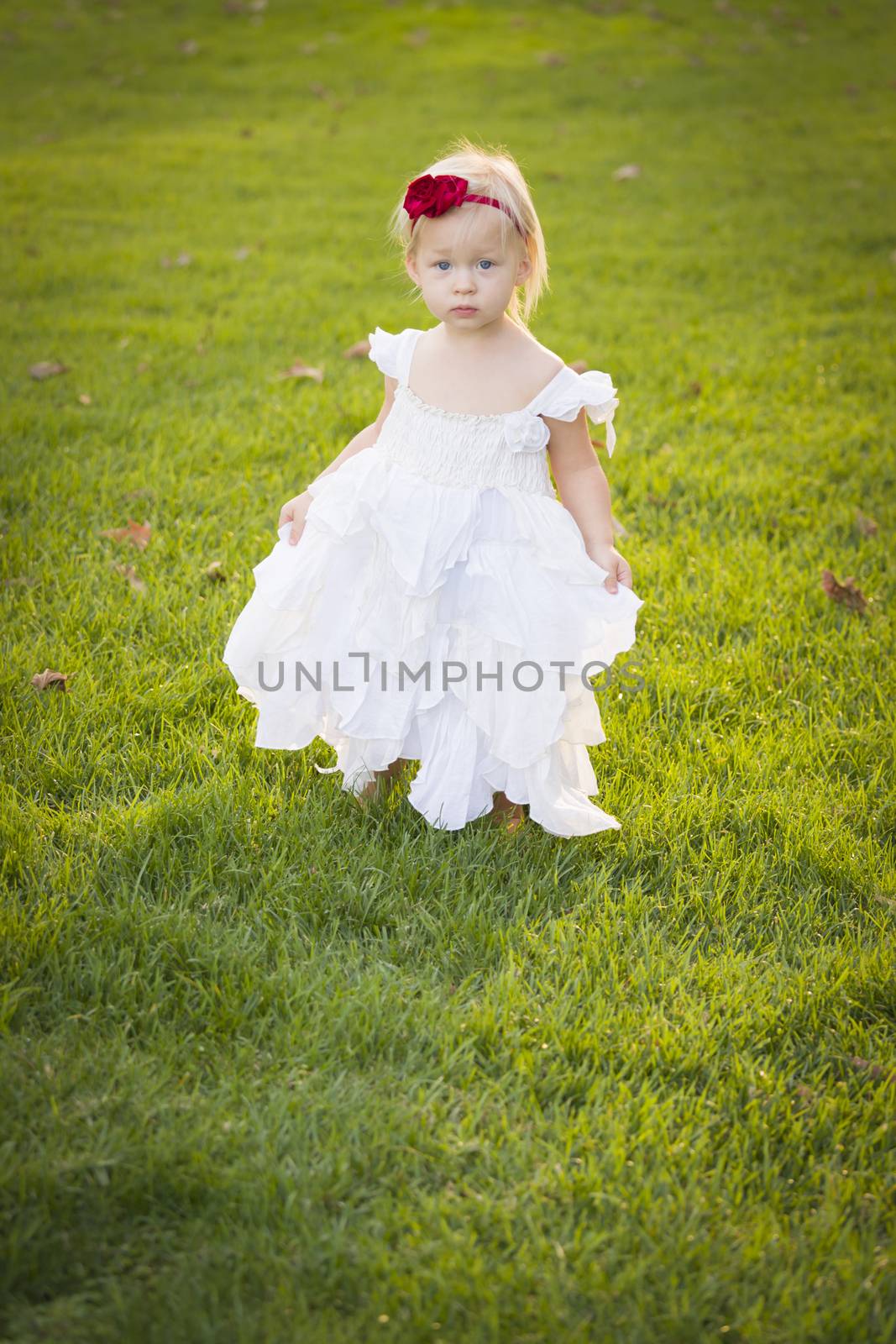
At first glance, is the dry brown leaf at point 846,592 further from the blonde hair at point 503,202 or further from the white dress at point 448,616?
the blonde hair at point 503,202

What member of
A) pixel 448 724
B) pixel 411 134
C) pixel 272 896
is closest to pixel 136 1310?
pixel 272 896

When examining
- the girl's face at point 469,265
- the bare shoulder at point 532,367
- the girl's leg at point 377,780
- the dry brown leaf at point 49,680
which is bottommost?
the girl's leg at point 377,780

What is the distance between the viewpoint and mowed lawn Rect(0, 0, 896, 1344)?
174cm

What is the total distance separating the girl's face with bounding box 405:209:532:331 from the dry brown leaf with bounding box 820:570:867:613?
1847 mm

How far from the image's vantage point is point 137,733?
2.91 metres

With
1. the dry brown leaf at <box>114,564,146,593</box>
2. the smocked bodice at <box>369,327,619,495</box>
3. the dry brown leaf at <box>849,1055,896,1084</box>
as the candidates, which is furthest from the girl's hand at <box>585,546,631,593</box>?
the dry brown leaf at <box>114,564,146,593</box>

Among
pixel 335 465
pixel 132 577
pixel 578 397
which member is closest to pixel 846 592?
pixel 578 397

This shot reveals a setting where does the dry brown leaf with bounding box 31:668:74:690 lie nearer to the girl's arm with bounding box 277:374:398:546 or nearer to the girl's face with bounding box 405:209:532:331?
the girl's arm with bounding box 277:374:398:546

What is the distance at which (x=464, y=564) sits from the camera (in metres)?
2.47

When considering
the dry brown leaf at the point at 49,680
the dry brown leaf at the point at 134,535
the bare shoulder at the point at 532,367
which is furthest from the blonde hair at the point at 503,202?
the dry brown leaf at the point at 134,535

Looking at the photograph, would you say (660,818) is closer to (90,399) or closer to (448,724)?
(448,724)

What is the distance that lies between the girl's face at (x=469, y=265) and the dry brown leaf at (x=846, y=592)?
1847 millimetres

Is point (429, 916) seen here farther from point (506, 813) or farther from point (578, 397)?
point (578, 397)

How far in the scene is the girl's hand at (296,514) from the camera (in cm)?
263
